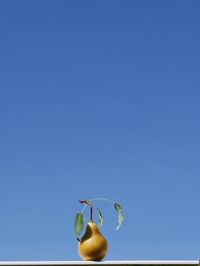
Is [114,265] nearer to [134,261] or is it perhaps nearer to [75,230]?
[134,261]

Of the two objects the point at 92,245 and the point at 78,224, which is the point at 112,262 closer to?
the point at 92,245

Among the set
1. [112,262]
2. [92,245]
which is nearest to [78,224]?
[92,245]

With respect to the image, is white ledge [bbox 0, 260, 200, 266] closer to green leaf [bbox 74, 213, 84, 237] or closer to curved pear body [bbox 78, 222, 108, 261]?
curved pear body [bbox 78, 222, 108, 261]

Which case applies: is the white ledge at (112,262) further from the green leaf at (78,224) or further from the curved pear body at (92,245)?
the green leaf at (78,224)

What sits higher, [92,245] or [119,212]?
[119,212]

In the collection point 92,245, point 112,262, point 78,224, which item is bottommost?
point 112,262

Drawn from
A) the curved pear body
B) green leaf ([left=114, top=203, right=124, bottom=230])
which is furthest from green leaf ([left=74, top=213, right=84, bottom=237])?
green leaf ([left=114, top=203, right=124, bottom=230])

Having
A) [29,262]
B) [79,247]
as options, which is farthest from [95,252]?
[29,262]

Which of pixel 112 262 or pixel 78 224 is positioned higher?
pixel 78 224

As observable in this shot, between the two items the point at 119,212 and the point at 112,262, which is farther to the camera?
the point at 119,212
